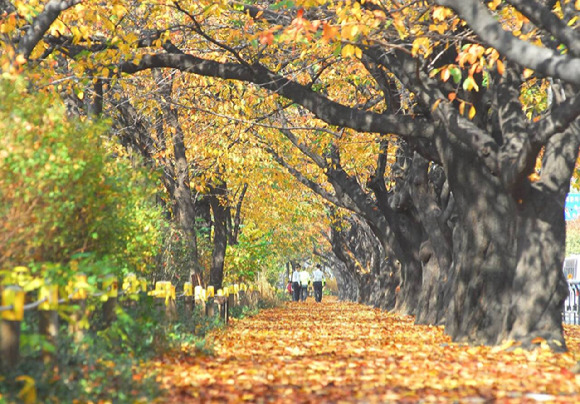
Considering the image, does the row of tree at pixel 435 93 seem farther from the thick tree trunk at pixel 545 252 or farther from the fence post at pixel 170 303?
the fence post at pixel 170 303

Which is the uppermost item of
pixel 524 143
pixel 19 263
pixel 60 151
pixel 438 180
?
pixel 438 180

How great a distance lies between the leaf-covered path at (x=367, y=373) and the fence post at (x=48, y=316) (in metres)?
0.99

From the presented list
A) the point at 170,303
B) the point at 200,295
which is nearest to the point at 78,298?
the point at 170,303

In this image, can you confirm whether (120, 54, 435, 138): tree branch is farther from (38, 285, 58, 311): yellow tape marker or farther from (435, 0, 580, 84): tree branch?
(38, 285, 58, 311): yellow tape marker

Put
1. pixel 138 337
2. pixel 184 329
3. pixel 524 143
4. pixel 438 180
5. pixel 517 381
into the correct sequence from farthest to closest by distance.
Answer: pixel 438 180, pixel 184 329, pixel 524 143, pixel 138 337, pixel 517 381

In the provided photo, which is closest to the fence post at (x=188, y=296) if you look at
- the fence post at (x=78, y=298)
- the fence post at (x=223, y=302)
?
the fence post at (x=223, y=302)

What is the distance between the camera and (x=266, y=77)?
14773mm

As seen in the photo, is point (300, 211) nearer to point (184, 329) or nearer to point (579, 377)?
point (184, 329)

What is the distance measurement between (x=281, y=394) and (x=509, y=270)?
22.0 feet

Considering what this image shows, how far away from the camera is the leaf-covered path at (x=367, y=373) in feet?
24.8

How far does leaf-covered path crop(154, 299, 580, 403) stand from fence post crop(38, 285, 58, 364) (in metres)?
0.99

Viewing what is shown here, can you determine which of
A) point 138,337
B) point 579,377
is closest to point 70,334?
point 138,337

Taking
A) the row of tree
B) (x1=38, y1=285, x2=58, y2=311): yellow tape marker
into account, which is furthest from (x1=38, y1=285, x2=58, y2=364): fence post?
the row of tree

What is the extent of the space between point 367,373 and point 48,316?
125 inches
